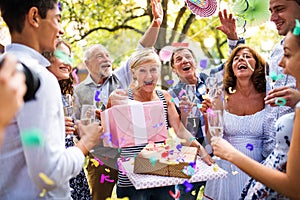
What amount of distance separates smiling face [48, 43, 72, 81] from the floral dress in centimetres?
137

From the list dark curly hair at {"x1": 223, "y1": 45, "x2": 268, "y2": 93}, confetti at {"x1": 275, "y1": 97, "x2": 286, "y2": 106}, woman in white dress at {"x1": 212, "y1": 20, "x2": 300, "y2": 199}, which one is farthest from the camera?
dark curly hair at {"x1": 223, "y1": 45, "x2": 268, "y2": 93}

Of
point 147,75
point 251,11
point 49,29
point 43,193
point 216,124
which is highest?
point 251,11

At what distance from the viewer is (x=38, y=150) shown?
1.37m

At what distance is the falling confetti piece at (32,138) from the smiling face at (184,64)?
1.41 metres

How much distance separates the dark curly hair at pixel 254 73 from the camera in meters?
2.79

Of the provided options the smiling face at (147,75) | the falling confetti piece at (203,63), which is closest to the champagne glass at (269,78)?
the falling confetti piece at (203,63)

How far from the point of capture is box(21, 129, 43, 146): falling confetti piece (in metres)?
1.35

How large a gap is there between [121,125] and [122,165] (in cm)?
38

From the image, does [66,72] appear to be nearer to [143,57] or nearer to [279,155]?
[143,57]

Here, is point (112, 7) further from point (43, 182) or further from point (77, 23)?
point (43, 182)

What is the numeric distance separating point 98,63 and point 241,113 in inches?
42.6

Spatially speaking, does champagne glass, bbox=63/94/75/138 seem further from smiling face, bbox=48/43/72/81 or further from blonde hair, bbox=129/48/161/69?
blonde hair, bbox=129/48/161/69

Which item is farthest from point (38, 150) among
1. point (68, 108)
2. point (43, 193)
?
point (68, 108)

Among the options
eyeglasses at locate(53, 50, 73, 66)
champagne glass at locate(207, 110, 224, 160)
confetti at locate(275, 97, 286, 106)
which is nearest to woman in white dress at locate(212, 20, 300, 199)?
champagne glass at locate(207, 110, 224, 160)
